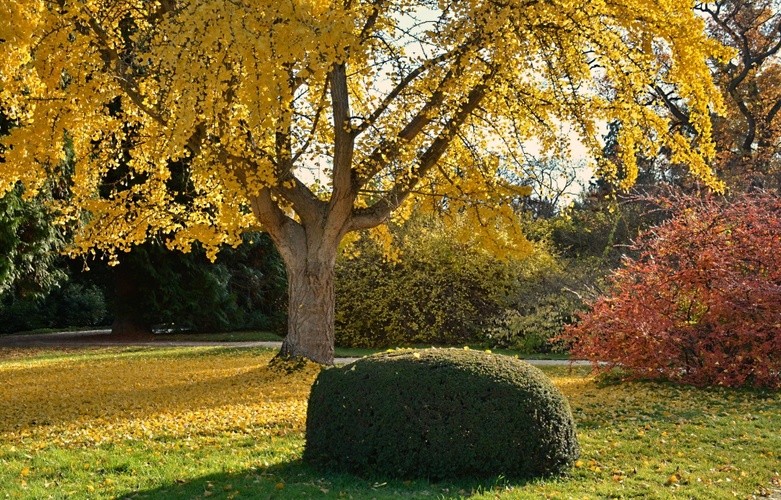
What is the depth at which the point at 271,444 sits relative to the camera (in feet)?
22.5

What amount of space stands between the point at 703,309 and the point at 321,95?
242 inches

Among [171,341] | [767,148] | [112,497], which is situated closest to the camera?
[112,497]

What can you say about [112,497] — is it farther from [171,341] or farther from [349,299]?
[171,341]

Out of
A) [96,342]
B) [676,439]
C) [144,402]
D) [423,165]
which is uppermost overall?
[423,165]

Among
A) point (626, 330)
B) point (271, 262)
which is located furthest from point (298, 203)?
point (271, 262)

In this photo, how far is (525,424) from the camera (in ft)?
18.5

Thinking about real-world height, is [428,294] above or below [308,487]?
above

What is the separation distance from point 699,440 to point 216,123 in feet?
19.9

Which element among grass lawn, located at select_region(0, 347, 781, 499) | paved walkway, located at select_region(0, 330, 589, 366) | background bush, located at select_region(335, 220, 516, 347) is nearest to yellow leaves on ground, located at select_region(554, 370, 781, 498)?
grass lawn, located at select_region(0, 347, 781, 499)

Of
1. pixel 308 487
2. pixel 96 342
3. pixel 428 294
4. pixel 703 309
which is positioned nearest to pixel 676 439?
pixel 308 487

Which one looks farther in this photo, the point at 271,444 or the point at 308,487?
the point at 271,444

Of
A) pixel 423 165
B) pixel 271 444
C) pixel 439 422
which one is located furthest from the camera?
pixel 423 165

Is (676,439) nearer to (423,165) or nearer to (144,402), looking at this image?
(423,165)

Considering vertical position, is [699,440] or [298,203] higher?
[298,203]
